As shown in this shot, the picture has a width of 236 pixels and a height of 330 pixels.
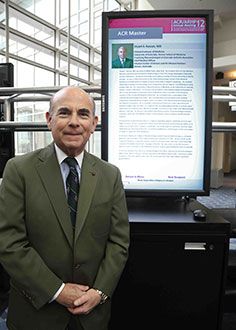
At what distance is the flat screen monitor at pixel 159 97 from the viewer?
1.37 meters

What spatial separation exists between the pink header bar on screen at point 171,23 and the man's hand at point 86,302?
1158mm

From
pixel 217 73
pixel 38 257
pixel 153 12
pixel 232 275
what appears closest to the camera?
pixel 38 257

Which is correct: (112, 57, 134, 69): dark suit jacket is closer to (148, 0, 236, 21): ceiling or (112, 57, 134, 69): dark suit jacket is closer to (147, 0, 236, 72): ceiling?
(147, 0, 236, 72): ceiling

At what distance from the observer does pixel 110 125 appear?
141cm

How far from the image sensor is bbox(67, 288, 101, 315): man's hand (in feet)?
3.54

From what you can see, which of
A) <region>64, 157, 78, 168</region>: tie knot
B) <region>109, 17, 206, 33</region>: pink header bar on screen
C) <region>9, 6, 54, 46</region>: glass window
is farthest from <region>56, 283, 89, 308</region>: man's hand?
<region>9, 6, 54, 46</region>: glass window

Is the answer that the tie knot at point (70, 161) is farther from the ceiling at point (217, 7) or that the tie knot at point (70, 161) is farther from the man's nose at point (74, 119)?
the ceiling at point (217, 7)

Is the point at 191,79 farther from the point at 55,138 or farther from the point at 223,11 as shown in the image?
the point at 223,11

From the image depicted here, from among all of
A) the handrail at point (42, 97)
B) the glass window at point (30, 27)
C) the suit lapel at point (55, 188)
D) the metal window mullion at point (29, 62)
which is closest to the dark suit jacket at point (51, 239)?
the suit lapel at point (55, 188)

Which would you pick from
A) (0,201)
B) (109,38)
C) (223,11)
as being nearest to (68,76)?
(223,11)

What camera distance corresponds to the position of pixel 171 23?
1367mm

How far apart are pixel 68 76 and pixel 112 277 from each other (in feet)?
21.9

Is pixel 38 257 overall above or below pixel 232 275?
above

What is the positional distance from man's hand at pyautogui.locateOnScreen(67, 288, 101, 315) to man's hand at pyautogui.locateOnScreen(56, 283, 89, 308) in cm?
1
